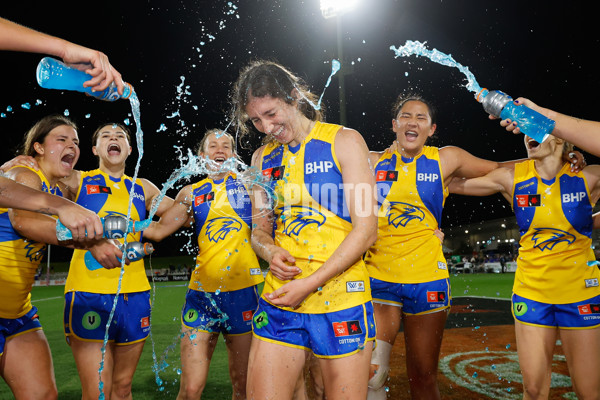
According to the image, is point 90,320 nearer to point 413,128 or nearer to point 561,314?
point 413,128

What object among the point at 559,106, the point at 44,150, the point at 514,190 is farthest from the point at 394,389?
the point at 559,106

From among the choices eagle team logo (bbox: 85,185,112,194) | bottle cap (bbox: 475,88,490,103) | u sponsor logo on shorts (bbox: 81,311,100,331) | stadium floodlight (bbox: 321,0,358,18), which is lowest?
u sponsor logo on shorts (bbox: 81,311,100,331)

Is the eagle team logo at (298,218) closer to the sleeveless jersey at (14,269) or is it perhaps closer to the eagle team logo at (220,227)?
the eagle team logo at (220,227)

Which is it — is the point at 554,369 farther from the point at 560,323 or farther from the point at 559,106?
the point at 559,106

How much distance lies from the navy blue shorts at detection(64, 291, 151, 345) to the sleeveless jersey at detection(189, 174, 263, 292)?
57cm

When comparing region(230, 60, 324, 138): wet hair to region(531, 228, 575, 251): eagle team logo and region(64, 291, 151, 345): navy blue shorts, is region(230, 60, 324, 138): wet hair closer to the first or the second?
region(64, 291, 151, 345): navy blue shorts

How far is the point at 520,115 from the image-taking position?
8.46 feet

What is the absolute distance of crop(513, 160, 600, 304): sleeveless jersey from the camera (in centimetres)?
380

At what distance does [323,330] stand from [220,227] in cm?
215

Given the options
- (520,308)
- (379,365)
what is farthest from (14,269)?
(520,308)

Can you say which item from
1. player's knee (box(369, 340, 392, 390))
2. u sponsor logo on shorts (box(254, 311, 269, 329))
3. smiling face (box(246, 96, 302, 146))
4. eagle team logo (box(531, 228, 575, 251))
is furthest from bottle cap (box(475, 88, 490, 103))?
player's knee (box(369, 340, 392, 390))

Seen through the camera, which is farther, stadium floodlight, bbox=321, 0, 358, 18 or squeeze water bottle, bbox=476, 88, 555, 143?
stadium floodlight, bbox=321, 0, 358, 18

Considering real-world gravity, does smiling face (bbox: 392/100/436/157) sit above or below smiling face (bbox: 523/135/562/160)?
above

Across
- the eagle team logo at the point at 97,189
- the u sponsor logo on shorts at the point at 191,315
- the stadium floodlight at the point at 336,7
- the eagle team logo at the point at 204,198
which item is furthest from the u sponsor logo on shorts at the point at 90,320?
the stadium floodlight at the point at 336,7
